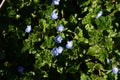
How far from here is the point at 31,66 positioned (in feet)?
11.5

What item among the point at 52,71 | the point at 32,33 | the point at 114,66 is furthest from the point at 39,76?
the point at 114,66

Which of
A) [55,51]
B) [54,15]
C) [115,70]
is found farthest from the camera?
[54,15]

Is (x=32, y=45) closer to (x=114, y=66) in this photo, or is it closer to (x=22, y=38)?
(x=22, y=38)

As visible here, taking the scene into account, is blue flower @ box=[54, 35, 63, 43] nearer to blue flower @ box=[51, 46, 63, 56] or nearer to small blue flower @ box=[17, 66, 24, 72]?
blue flower @ box=[51, 46, 63, 56]

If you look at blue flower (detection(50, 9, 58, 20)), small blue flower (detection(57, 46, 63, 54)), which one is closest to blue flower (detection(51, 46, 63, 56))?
small blue flower (detection(57, 46, 63, 54))

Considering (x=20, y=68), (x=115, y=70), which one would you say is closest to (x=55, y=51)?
(x=20, y=68)

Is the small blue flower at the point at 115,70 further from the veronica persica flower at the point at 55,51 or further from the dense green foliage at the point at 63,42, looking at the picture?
the veronica persica flower at the point at 55,51

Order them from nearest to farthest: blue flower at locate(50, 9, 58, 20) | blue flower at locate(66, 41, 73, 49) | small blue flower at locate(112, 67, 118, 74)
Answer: small blue flower at locate(112, 67, 118, 74), blue flower at locate(66, 41, 73, 49), blue flower at locate(50, 9, 58, 20)

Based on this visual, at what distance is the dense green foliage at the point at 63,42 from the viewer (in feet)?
10.9

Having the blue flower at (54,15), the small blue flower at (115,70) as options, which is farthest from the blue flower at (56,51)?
the small blue flower at (115,70)

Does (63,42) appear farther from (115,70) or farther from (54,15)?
(115,70)

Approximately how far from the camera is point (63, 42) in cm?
344

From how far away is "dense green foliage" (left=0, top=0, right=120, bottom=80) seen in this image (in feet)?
10.9

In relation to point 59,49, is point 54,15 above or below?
above
